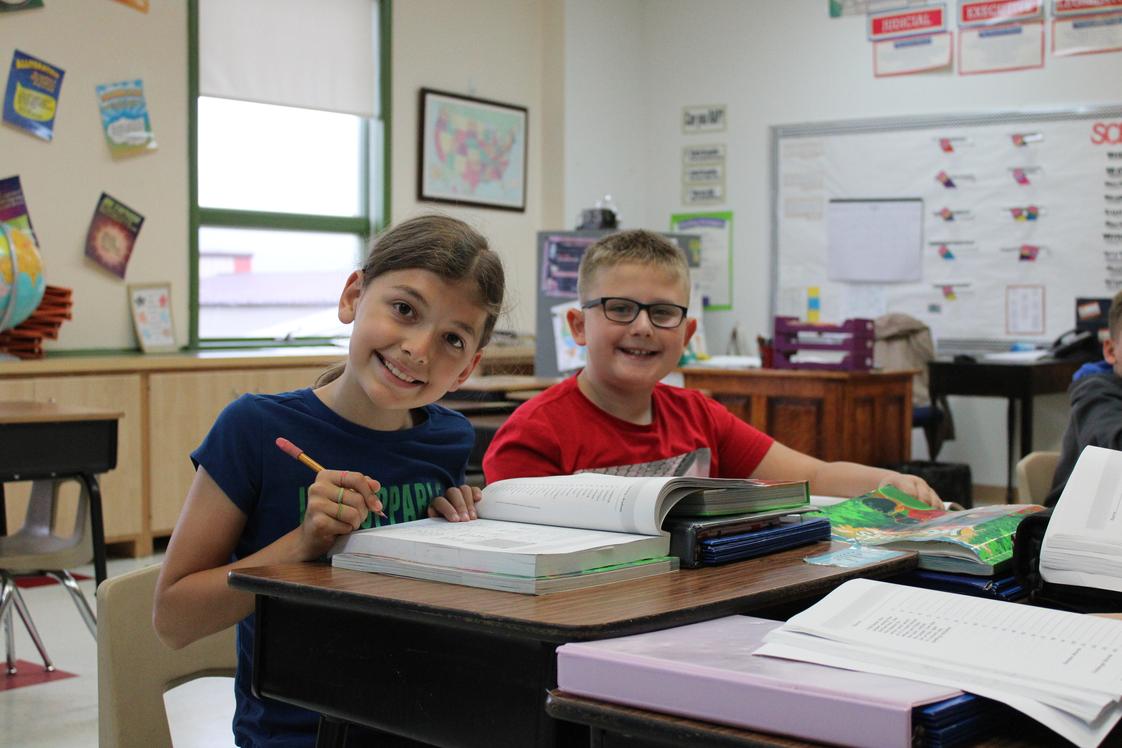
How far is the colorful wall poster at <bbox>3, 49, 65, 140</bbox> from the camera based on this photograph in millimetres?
4742

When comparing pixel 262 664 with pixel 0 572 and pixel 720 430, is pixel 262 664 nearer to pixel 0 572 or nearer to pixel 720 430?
pixel 720 430

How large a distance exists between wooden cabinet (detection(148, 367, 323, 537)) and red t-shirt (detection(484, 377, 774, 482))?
3.15m

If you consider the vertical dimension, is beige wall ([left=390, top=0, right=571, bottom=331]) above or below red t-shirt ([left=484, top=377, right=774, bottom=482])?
above

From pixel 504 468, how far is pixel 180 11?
422 centimetres

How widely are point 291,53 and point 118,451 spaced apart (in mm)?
2287

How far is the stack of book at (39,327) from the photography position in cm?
457

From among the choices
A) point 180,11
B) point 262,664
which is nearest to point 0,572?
point 262,664

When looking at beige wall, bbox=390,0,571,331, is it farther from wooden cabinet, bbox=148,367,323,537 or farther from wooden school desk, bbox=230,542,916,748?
wooden school desk, bbox=230,542,916,748

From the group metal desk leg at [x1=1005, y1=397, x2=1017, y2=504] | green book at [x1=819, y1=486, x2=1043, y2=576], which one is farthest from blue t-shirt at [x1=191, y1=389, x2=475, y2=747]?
metal desk leg at [x1=1005, y1=397, x2=1017, y2=504]

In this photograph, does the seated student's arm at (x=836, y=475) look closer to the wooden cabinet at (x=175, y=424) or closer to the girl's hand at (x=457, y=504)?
the girl's hand at (x=457, y=504)

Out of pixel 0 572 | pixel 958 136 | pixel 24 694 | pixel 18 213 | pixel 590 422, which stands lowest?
pixel 24 694

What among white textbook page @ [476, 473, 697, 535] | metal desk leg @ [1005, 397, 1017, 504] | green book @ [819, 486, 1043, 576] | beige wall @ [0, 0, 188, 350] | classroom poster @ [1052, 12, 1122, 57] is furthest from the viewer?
classroom poster @ [1052, 12, 1122, 57]

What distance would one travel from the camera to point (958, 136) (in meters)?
6.52

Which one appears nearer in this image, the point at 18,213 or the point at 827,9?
the point at 18,213
